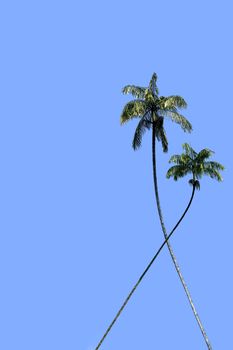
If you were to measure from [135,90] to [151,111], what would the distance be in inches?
91.9

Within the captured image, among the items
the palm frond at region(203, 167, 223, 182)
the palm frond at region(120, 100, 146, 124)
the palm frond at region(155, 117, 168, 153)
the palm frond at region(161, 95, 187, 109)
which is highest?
the palm frond at region(161, 95, 187, 109)

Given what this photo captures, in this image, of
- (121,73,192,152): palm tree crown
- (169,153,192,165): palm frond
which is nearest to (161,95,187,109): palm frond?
(121,73,192,152): palm tree crown

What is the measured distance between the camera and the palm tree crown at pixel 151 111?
57.4 metres

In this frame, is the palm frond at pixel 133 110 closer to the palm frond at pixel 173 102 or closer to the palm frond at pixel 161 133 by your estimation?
the palm frond at pixel 161 133

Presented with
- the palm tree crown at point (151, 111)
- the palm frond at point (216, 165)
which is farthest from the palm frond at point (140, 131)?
the palm frond at point (216, 165)

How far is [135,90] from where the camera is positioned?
58.7m

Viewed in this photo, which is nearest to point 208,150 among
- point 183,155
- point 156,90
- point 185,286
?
point 183,155

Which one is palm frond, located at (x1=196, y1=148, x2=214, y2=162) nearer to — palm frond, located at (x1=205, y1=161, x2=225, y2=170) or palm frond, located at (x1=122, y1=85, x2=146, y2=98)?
palm frond, located at (x1=205, y1=161, x2=225, y2=170)

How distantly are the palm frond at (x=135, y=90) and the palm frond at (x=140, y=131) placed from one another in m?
1.95

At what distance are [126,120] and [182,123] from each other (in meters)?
4.67

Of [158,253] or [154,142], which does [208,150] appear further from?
[158,253]

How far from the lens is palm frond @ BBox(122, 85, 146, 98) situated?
5844 cm

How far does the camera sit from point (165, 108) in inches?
2282

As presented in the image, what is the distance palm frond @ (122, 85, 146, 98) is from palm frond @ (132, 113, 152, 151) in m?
1.95
